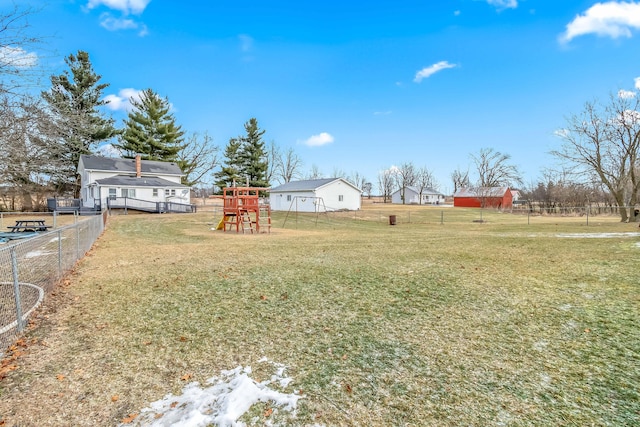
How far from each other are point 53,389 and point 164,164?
40349 mm

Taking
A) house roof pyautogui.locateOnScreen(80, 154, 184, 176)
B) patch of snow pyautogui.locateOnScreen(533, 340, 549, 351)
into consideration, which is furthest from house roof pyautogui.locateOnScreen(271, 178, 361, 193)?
patch of snow pyautogui.locateOnScreen(533, 340, 549, 351)

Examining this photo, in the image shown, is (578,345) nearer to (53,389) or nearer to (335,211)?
(53,389)

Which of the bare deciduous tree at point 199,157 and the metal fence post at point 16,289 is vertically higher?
the bare deciduous tree at point 199,157

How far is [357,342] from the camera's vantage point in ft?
13.2

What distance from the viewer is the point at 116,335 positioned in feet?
14.1

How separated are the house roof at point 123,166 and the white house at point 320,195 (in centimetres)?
1237

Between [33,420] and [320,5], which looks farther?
[320,5]

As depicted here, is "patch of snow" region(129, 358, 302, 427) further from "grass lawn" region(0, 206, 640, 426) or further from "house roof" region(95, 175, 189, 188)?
"house roof" region(95, 175, 189, 188)

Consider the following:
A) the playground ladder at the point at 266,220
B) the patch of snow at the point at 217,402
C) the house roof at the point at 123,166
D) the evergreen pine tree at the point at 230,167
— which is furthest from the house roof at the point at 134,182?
the patch of snow at the point at 217,402

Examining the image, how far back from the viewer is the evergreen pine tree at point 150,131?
4312 cm

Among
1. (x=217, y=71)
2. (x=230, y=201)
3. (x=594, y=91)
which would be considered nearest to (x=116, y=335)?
(x=230, y=201)

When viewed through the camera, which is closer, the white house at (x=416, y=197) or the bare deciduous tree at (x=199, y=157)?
the bare deciduous tree at (x=199, y=157)

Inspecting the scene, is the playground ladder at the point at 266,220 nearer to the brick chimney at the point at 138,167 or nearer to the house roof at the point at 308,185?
the house roof at the point at 308,185

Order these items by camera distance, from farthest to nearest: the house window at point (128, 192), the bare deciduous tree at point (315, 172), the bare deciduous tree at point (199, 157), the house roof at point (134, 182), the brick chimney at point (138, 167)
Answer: the bare deciduous tree at point (315, 172) → the bare deciduous tree at point (199, 157) → the brick chimney at point (138, 167) → the house window at point (128, 192) → the house roof at point (134, 182)
